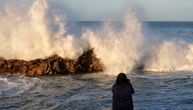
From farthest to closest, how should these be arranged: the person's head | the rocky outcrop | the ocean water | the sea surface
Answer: the rocky outcrop → the ocean water → the sea surface → the person's head

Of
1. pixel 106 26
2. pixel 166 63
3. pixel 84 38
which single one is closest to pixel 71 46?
pixel 84 38

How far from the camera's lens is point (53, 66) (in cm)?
2147

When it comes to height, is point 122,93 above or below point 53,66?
below

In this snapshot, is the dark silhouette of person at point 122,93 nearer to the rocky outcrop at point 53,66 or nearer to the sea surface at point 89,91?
the sea surface at point 89,91

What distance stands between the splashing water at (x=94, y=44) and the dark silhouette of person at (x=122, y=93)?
1286 cm

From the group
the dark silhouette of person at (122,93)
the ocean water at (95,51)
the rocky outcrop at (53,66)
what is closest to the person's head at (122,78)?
the dark silhouette of person at (122,93)

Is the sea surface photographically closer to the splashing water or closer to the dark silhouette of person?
the splashing water

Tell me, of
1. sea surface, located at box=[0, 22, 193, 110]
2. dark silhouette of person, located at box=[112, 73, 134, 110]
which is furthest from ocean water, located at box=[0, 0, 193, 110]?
dark silhouette of person, located at box=[112, 73, 134, 110]

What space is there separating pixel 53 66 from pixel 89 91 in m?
5.43

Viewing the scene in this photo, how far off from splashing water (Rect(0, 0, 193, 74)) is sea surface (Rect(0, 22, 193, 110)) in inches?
65.4

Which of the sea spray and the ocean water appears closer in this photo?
the ocean water

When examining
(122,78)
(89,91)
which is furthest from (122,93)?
(89,91)

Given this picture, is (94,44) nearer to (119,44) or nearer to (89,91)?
(119,44)

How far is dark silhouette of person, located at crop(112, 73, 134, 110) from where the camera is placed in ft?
30.4
